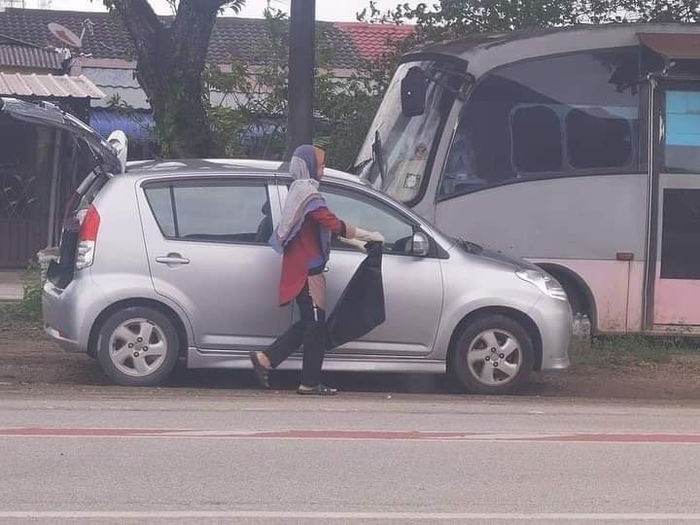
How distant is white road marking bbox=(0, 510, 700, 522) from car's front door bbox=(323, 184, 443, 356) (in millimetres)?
3757

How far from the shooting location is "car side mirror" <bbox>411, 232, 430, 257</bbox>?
10.3 meters

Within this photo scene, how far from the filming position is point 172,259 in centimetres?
1004

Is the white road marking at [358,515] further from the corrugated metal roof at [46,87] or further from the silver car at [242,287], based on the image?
the corrugated metal roof at [46,87]

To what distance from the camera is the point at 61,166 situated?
66.9 feet

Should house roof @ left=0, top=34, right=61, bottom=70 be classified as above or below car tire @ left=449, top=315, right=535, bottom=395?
above

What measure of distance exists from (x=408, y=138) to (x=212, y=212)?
3.42 m

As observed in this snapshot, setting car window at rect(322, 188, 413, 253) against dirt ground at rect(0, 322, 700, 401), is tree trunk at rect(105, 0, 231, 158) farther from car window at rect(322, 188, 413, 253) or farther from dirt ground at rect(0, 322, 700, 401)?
car window at rect(322, 188, 413, 253)

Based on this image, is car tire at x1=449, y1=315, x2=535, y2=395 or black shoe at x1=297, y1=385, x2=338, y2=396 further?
car tire at x1=449, y1=315, x2=535, y2=395

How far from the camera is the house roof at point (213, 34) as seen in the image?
103 ft

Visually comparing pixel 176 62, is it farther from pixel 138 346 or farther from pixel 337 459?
pixel 337 459

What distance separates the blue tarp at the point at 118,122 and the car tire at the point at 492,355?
12.5 m

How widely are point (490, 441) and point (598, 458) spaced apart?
77 cm

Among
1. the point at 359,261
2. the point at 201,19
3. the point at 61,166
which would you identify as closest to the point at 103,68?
the point at 61,166

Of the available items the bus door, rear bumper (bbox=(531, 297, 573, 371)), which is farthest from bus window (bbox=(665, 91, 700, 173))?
rear bumper (bbox=(531, 297, 573, 371))
